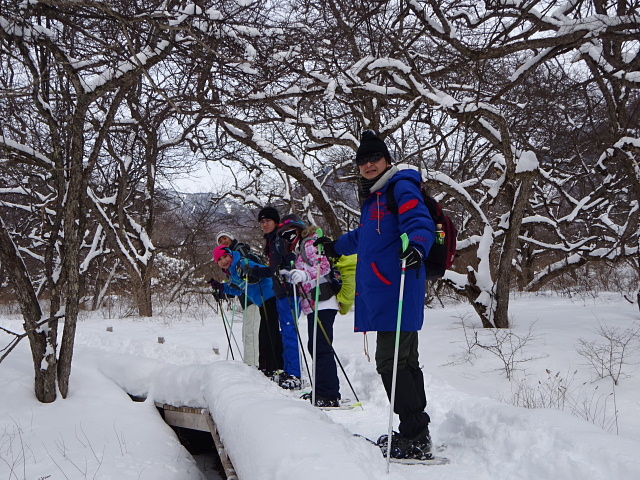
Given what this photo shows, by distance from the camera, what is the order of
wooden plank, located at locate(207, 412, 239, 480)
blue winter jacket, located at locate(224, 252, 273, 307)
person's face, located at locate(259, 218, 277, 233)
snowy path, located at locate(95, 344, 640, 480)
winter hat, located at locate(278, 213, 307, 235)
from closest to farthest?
snowy path, located at locate(95, 344, 640, 480) < wooden plank, located at locate(207, 412, 239, 480) < winter hat, located at locate(278, 213, 307, 235) < person's face, located at locate(259, 218, 277, 233) < blue winter jacket, located at locate(224, 252, 273, 307)

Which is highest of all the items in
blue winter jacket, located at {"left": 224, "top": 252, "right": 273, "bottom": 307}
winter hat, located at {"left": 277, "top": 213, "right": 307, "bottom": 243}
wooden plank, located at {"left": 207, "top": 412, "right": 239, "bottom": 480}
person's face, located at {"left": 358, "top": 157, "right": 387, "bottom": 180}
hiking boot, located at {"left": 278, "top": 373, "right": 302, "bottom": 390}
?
person's face, located at {"left": 358, "top": 157, "right": 387, "bottom": 180}

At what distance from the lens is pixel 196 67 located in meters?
5.08

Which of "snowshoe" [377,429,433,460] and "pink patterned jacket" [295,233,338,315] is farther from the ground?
"pink patterned jacket" [295,233,338,315]

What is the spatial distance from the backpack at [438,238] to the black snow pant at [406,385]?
1.49 feet

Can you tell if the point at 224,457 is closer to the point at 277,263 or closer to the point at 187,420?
the point at 187,420

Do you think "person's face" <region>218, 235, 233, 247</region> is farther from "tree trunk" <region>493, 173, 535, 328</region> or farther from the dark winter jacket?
"tree trunk" <region>493, 173, 535, 328</region>

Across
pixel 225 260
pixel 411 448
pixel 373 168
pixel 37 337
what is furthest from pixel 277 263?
pixel 411 448

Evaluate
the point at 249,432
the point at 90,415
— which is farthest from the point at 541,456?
the point at 90,415

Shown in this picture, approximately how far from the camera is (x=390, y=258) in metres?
3.33

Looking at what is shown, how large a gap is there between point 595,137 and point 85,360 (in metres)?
8.52


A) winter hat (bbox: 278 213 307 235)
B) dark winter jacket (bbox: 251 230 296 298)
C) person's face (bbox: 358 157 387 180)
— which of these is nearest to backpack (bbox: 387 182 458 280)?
person's face (bbox: 358 157 387 180)

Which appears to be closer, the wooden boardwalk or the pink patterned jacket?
the wooden boardwalk

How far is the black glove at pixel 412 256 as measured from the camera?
2.91m

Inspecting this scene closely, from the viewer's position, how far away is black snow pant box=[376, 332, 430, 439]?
3.23m
